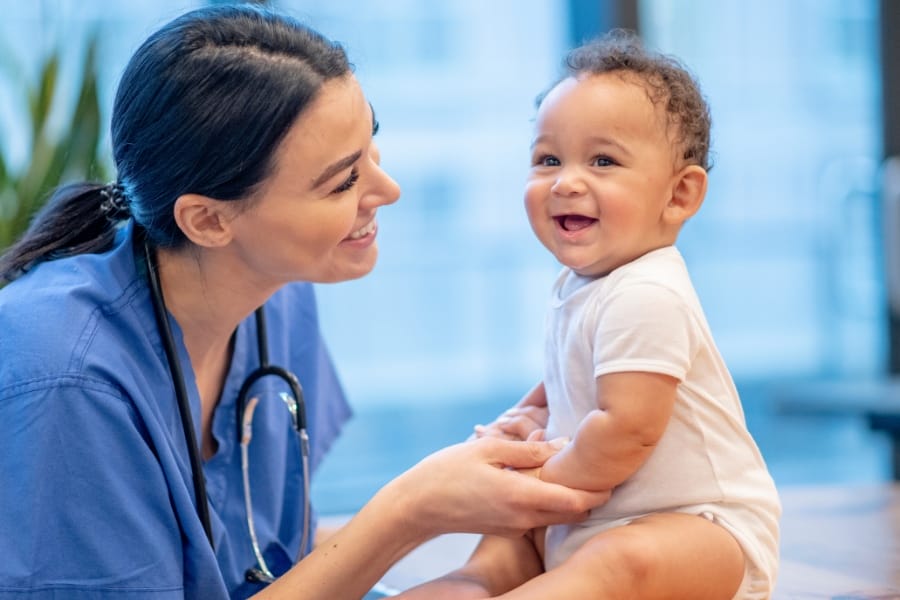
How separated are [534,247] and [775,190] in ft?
3.87

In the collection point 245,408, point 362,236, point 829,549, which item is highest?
point 362,236

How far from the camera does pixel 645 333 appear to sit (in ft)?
4.19

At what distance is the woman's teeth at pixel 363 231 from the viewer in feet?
5.04

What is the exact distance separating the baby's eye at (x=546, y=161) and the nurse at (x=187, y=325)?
0.69 feet

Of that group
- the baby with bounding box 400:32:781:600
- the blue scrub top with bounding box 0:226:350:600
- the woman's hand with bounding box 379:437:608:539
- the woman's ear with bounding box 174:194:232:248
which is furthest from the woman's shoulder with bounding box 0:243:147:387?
the baby with bounding box 400:32:781:600

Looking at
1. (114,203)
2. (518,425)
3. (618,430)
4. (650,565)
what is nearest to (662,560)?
(650,565)

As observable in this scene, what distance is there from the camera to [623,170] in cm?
137

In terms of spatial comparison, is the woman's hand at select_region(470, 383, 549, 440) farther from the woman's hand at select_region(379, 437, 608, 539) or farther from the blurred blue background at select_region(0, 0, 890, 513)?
the blurred blue background at select_region(0, 0, 890, 513)

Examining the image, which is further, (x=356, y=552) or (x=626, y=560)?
(x=356, y=552)

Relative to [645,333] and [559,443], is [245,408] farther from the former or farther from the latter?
[645,333]

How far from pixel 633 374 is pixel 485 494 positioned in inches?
8.9

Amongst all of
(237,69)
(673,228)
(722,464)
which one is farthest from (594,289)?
(237,69)

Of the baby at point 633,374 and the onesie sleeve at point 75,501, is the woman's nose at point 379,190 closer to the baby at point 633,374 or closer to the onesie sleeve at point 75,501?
the baby at point 633,374

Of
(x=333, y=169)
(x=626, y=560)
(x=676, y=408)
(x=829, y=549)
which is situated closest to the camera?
(x=626, y=560)
